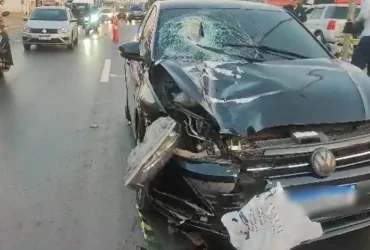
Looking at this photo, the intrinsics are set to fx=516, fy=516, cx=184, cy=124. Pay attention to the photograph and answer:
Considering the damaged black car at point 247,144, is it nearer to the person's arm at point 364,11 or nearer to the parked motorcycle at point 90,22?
the person's arm at point 364,11

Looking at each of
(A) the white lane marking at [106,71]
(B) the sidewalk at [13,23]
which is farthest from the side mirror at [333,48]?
(B) the sidewalk at [13,23]

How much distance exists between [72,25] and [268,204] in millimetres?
19090

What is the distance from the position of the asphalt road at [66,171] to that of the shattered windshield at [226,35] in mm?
1528

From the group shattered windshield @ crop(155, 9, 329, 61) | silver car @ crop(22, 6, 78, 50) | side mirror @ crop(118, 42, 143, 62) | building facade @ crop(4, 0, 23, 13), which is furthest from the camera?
building facade @ crop(4, 0, 23, 13)

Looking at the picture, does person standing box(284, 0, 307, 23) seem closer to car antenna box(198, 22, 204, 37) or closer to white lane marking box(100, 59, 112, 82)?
white lane marking box(100, 59, 112, 82)

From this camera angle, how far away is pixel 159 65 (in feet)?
14.3

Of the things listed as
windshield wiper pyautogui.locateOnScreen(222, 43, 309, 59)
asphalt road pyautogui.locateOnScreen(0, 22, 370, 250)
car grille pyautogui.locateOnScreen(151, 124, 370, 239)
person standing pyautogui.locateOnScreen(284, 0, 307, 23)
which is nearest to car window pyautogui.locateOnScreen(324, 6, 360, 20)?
person standing pyautogui.locateOnScreen(284, 0, 307, 23)

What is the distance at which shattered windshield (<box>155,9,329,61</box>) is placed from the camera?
4.80 metres

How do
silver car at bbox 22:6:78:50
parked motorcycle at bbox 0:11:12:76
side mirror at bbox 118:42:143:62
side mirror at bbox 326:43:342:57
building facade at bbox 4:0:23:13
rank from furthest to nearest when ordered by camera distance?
1. building facade at bbox 4:0:23:13
2. silver car at bbox 22:6:78:50
3. parked motorcycle at bbox 0:11:12:76
4. side mirror at bbox 326:43:342:57
5. side mirror at bbox 118:42:143:62

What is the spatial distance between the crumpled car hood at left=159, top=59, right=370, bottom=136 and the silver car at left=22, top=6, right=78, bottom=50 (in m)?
16.2

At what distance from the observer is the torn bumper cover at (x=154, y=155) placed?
3457 mm

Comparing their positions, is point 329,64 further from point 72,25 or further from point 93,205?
point 72,25

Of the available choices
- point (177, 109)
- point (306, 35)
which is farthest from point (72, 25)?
point (177, 109)

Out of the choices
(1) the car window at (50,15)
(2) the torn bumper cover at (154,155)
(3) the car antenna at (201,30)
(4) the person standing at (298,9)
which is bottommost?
(1) the car window at (50,15)
